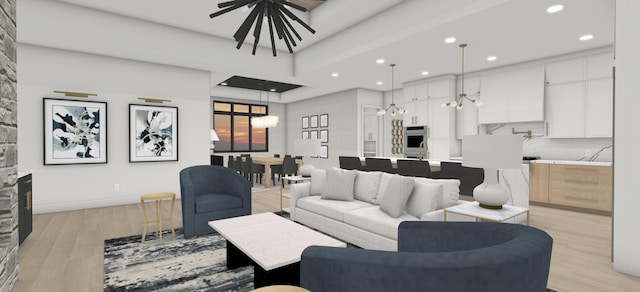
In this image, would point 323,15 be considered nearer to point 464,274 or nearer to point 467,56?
point 467,56

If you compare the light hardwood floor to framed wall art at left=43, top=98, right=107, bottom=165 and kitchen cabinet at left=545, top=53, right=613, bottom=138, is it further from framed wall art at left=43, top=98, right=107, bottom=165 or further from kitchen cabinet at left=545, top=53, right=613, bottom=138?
kitchen cabinet at left=545, top=53, right=613, bottom=138

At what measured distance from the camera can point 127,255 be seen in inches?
121

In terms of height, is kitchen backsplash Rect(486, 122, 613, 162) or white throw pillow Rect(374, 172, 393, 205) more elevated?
kitchen backsplash Rect(486, 122, 613, 162)

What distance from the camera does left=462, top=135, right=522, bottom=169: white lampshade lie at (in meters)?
2.54

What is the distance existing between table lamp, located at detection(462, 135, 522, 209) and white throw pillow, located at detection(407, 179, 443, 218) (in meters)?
0.36

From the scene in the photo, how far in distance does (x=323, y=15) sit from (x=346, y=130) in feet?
14.3

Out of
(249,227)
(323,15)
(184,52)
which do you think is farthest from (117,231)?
(323,15)

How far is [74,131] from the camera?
5031 millimetres

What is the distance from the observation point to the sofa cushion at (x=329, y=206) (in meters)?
3.47

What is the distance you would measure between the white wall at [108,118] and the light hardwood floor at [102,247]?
0.40 meters

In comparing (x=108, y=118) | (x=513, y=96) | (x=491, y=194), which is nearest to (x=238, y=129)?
(x=108, y=118)

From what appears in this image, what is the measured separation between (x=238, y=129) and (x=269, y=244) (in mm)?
8858

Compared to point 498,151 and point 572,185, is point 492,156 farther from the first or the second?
point 572,185

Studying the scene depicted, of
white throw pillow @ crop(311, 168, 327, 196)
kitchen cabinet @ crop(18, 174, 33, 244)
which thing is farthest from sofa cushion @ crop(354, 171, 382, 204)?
kitchen cabinet @ crop(18, 174, 33, 244)
